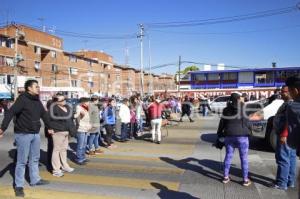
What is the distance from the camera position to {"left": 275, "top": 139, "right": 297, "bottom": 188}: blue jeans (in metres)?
6.95

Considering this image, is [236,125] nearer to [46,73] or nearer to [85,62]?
[46,73]

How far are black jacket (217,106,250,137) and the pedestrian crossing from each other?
1441 mm

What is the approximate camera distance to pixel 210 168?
28.9 feet

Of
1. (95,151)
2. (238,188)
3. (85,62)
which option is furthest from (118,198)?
(85,62)

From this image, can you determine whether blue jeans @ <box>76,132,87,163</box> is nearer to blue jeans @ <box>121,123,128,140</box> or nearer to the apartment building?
blue jeans @ <box>121,123,128,140</box>

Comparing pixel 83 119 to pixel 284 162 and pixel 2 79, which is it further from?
pixel 2 79

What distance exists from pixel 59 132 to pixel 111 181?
5.40 feet

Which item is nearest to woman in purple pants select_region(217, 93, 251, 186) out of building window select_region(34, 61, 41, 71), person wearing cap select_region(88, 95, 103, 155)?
person wearing cap select_region(88, 95, 103, 155)

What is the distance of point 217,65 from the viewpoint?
6519 centimetres

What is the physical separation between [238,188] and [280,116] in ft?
5.09

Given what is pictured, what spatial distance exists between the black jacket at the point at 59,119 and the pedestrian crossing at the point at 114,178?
1.04 meters

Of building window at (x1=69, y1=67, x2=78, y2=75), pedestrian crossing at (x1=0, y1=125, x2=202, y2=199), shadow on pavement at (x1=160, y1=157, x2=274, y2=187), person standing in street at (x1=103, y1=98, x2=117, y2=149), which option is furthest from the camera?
building window at (x1=69, y1=67, x2=78, y2=75)

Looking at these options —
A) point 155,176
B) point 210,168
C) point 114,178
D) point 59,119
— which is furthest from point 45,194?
point 210,168

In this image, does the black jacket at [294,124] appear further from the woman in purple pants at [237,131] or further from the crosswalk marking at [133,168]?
the crosswalk marking at [133,168]
